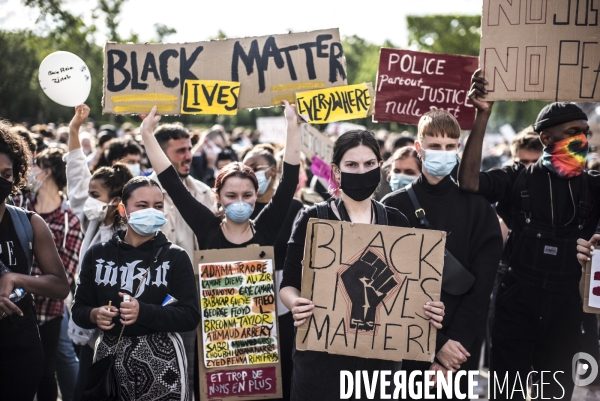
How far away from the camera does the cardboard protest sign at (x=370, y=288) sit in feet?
10.5

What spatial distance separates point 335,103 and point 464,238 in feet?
4.59

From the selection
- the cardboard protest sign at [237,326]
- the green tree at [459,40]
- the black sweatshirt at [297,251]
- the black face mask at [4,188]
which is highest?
the green tree at [459,40]

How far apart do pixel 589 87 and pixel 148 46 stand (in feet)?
9.60

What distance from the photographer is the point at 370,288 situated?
10.6ft

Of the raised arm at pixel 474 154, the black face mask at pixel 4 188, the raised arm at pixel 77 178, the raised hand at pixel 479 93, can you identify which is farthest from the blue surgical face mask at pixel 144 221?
the raised hand at pixel 479 93

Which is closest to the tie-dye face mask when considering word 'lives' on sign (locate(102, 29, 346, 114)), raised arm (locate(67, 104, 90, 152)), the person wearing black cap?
the person wearing black cap

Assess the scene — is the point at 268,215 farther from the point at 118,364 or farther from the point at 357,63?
the point at 357,63

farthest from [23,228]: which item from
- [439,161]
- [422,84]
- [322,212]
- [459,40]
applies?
[459,40]

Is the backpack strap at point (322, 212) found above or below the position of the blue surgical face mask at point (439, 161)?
below

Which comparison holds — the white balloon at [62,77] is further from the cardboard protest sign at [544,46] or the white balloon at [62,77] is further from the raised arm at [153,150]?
the cardboard protest sign at [544,46]

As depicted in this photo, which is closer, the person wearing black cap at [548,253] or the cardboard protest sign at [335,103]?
the person wearing black cap at [548,253]

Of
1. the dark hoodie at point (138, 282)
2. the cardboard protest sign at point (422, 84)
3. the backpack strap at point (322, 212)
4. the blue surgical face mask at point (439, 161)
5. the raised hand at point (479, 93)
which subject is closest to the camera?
the backpack strap at point (322, 212)

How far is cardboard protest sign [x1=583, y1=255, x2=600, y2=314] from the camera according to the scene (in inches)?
147

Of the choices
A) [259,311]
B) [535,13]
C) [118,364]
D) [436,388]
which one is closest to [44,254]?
[118,364]
